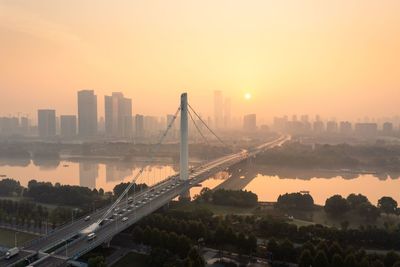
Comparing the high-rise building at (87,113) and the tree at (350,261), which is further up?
the high-rise building at (87,113)

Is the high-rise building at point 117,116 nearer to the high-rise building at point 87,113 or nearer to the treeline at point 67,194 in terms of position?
the high-rise building at point 87,113

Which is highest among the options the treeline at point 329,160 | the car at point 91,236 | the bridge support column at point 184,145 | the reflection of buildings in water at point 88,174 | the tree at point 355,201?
the bridge support column at point 184,145

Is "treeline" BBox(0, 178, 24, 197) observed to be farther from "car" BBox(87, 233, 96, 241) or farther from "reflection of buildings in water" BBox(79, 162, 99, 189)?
"car" BBox(87, 233, 96, 241)

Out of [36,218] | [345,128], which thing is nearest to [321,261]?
[36,218]

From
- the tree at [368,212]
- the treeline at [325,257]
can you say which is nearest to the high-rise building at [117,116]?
the tree at [368,212]

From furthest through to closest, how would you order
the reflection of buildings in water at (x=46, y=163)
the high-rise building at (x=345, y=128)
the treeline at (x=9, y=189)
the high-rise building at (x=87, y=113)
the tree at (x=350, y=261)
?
the high-rise building at (x=345, y=128) < the high-rise building at (x=87, y=113) < the reflection of buildings in water at (x=46, y=163) < the treeline at (x=9, y=189) < the tree at (x=350, y=261)

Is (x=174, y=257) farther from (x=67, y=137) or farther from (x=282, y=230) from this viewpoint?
(x=67, y=137)

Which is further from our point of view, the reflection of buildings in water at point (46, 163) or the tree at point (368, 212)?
the reflection of buildings in water at point (46, 163)

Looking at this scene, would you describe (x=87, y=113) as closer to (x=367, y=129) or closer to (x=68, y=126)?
(x=68, y=126)
